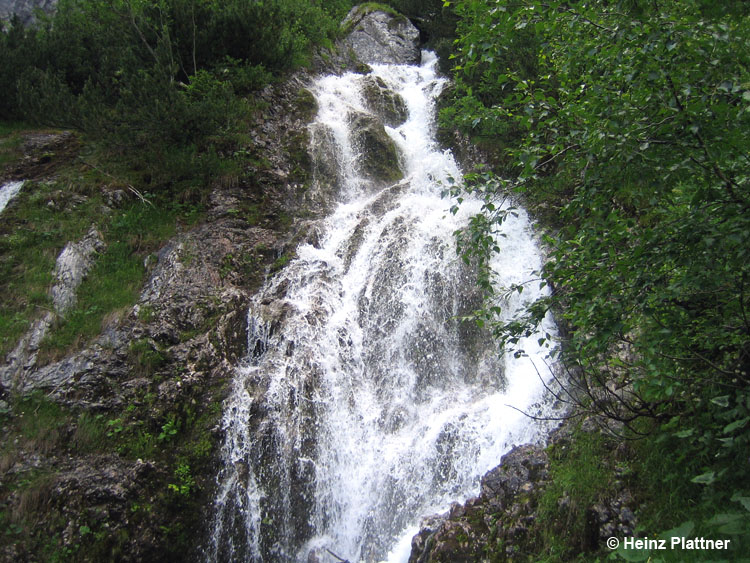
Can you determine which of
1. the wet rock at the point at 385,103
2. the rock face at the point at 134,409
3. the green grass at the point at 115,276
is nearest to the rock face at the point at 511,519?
the rock face at the point at 134,409

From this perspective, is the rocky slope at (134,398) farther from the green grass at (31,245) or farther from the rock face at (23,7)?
the rock face at (23,7)

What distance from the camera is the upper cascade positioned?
2084cm

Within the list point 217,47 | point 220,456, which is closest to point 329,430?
point 220,456

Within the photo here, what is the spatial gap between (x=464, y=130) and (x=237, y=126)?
20.9ft

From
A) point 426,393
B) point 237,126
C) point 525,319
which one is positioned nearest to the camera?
point 525,319

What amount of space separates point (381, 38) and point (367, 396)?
1900 cm

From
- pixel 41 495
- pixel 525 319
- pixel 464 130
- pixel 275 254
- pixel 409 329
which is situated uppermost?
pixel 464 130

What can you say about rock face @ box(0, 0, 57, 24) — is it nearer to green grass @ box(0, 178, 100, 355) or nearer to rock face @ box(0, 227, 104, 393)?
green grass @ box(0, 178, 100, 355)

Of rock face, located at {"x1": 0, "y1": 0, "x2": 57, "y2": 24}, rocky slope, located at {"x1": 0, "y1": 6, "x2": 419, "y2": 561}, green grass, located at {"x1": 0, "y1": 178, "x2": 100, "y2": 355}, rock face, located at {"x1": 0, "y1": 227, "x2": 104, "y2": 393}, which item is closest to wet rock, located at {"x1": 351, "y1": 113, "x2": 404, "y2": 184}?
rocky slope, located at {"x1": 0, "y1": 6, "x2": 419, "y2": 561}

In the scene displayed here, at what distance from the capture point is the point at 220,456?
7.18 meters

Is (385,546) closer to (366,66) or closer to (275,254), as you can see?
(275,254)

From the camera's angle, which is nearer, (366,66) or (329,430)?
(329,430)

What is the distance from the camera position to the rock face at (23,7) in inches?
746

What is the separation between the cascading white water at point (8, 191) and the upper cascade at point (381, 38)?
1444 cm
